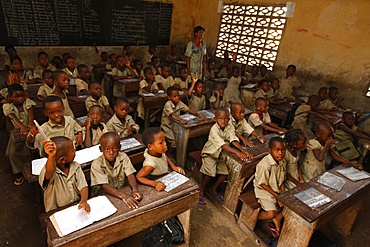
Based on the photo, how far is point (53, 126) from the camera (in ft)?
8.39

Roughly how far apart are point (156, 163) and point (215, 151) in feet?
3.12

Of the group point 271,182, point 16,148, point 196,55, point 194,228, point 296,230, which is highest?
point 196,55

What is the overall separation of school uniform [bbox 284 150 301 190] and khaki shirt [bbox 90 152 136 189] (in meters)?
1.66

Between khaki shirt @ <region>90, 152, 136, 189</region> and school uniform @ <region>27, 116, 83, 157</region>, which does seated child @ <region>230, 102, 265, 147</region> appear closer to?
khaki shirt @ <region>90, 152, 136, 189</region>

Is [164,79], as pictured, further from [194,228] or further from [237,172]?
[194,228]

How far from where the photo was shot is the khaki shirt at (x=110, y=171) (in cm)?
202

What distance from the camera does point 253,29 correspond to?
658 centimetres

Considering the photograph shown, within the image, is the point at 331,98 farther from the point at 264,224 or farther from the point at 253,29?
the point at 264,224

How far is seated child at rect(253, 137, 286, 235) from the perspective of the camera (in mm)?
2424

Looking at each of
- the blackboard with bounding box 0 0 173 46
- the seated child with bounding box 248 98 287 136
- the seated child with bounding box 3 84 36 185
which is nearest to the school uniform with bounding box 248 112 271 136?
the seated child with bounding box 248 98 287 136

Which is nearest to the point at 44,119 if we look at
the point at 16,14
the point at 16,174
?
the point at 16,174

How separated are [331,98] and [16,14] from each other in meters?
7.13

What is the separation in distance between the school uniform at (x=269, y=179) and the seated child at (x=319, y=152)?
0.51 meters

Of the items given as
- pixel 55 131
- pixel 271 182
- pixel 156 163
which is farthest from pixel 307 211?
pixel 55 131
